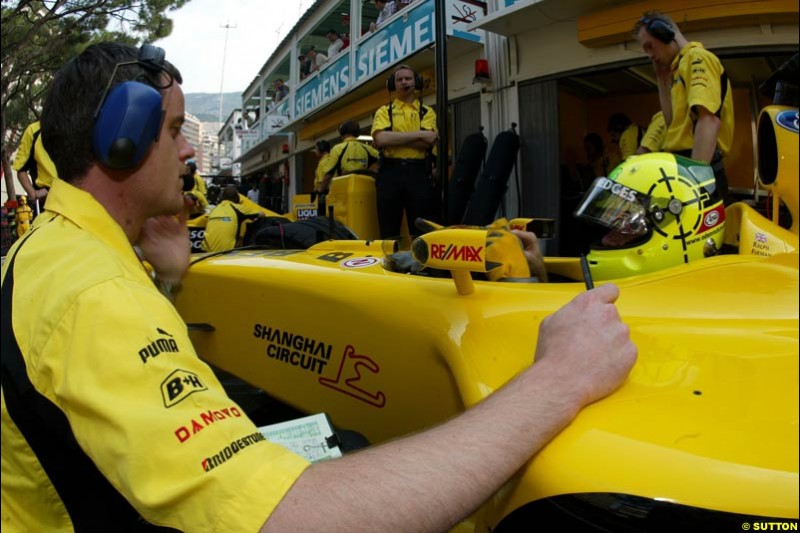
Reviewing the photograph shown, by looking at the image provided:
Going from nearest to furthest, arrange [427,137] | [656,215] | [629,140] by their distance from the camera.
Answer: [656,215] → [427,137] → [629,140]

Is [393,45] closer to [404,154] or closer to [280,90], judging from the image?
[404,154]

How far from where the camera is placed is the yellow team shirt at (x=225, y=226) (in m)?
4.79

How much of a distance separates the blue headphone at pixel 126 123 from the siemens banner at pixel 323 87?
876 cm

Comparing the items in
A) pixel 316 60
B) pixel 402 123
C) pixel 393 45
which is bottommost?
pixel 402 123

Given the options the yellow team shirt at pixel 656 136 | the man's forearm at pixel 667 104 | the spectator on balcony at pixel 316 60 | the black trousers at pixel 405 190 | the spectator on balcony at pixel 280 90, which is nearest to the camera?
the man's forearm at pixel 667 104

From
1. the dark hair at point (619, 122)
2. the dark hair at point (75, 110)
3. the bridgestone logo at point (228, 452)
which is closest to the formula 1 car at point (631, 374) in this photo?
the bridgestone logo at point (228, 452)

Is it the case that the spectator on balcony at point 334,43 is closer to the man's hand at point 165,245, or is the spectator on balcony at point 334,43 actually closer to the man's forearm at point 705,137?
the man's forearm at point 705,137

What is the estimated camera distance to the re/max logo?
3.25 ft

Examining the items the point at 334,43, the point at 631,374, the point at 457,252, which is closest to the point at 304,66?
the point at 334,43

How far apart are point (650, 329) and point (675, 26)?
1659mm

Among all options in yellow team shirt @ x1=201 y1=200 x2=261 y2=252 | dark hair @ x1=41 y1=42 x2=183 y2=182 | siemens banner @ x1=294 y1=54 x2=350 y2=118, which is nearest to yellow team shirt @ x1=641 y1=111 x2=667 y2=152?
dark hair @ x1=41 y1=42 x2=183 y2=182

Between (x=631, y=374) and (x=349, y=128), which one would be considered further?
(x=349, y=128)

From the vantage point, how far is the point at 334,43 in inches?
406

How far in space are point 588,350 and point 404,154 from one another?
3.93 metres
